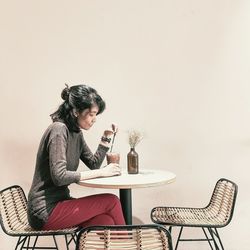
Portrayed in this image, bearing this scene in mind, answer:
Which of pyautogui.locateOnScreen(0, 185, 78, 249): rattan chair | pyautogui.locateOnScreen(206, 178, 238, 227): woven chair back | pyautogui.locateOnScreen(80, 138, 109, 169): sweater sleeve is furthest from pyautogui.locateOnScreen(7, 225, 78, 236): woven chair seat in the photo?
pyautogui.locateOnScreen(206, 178, 238, 227): woven chair back

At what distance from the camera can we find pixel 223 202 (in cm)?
260

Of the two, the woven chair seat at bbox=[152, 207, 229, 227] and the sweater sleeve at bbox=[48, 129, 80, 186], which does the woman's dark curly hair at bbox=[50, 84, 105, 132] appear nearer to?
the sweater sleeve at bbox=[48, 129, 80, 186]

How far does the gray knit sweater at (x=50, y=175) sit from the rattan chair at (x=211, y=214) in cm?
72

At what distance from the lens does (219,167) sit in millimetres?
3010

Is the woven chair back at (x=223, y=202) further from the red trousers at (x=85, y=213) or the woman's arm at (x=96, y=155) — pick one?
the woman's arm at (x=96, y=155)

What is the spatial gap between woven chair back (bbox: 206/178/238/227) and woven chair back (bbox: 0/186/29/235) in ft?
4.15

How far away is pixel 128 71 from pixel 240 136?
1.04 metres

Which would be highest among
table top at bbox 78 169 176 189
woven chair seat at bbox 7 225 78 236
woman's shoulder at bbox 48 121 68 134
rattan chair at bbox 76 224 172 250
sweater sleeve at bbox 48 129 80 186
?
woman's shoulder at bbox 48 121 68 134

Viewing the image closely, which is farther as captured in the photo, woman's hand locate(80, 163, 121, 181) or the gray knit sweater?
woman's hand locate(80, 163, 121, 181)

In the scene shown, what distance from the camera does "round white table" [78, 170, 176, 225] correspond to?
206 centimetres

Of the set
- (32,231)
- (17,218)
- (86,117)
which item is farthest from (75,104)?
(17,218)

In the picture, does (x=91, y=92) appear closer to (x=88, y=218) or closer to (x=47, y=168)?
(x=47, y=168)

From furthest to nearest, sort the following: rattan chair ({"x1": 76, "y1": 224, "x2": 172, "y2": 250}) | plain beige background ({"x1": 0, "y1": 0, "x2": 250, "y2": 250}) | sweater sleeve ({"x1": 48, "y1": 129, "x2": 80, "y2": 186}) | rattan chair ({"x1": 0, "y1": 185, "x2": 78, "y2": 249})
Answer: plain beige background ({"x1": 0, "y1": 0, "x2": 250, "y2": 250}) → rattan chair ({"x1": 0, "y1": 185, "x2": 78, "y2": 249}) → sweater sleeve ({"x1": 48, "y1": 129, "x2": 80, "y2": 186}) → rattan chair ({"x1": 76, "y1": 224, "x2": 172, "y2": 250})

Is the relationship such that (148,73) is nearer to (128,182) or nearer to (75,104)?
(75,104)
